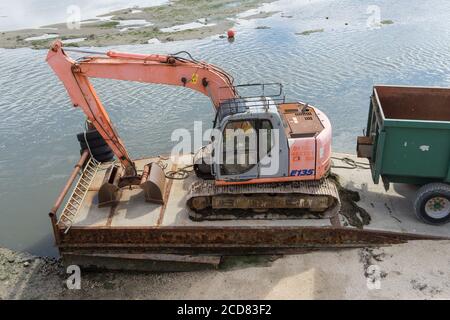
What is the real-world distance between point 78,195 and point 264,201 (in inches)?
160

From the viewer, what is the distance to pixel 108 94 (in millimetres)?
19188

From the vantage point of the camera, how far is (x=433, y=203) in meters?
9.02

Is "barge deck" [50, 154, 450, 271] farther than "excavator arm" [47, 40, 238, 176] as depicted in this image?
No

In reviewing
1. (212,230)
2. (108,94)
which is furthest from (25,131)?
(212,230)

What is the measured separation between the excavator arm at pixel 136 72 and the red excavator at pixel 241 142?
0.02 metres

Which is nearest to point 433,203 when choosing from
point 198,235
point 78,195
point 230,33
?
point 198,235

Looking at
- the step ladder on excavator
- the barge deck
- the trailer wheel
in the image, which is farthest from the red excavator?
the trailer wheel

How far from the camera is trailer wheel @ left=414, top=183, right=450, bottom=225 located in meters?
8.91

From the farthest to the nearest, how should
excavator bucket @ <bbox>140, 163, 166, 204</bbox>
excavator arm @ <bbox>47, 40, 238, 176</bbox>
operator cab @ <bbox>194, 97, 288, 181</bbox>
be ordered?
excavator bucket @ <bbox>140, 163, 166, 204</bbox>, excavator arm @ <bbox>47, 40, 238, 176</bbox>, operator cab @ <bbox>194, 97, 288, 181</bbox>

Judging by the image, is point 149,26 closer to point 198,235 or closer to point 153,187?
point 153,187

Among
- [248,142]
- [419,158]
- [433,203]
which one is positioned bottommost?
[433,203]

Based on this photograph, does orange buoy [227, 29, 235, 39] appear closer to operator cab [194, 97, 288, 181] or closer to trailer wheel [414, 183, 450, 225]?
operator cab [194, 97, 288, 181]

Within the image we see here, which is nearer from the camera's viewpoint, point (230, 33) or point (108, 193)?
point (108, 193)

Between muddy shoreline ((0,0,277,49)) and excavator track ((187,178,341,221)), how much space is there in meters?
19.3
